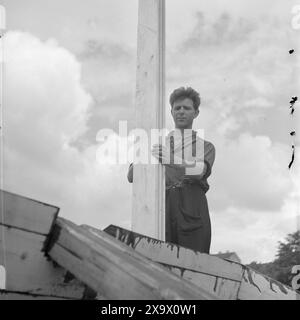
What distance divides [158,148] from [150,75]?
40cm

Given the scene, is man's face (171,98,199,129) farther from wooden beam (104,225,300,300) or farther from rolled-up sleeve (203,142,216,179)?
wooden beam (104,225,300,300)

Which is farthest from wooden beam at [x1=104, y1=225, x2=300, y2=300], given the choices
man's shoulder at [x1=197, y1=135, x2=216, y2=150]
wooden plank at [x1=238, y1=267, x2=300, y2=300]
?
man's shoulder at [x1=197, y1=135, x2=216, y2=150]

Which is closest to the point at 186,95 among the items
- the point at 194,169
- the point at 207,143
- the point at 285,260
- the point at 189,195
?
the point at 207,143

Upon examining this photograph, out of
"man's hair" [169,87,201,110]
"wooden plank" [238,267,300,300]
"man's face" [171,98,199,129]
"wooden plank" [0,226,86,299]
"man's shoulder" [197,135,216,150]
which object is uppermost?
"man's hair" [169,87,201,110]

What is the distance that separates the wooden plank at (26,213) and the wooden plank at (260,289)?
101cm

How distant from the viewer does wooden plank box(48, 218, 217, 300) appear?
→ 0.81 meters

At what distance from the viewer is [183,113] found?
311 centimetres

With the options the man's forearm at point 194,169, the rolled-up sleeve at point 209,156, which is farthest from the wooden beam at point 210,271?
the rolled-up sleeve at point 209,156

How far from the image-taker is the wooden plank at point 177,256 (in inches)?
50.7

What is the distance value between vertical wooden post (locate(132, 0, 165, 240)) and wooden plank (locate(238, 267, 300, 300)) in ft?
2.10

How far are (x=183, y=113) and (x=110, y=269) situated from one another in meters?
2.34

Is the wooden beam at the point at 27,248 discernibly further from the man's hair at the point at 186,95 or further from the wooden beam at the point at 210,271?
the man's hair at the point at 186,95

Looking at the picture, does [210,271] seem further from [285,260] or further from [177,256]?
[285,260]
